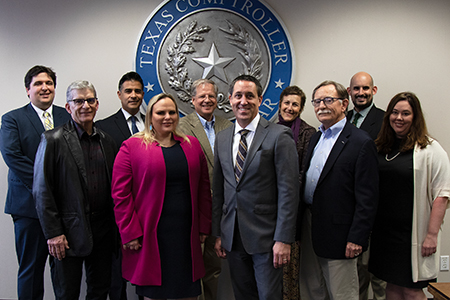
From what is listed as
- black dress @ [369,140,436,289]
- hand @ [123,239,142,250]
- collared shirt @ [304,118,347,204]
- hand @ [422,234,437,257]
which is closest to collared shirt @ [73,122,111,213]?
hand @ [123,239,142,250]

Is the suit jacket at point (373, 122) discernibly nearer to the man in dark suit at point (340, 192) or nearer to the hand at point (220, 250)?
the man in dark suit at point (340, 192)

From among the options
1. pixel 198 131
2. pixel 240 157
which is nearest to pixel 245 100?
pixel 240 157

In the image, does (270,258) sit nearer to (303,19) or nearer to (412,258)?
(412,258)

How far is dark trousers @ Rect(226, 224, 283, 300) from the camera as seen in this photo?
185cm

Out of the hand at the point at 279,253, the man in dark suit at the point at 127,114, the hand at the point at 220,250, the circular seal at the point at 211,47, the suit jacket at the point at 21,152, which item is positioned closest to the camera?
the hand at the point at 279,253

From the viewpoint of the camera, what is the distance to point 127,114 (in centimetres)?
285

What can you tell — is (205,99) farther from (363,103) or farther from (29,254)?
(29,254)

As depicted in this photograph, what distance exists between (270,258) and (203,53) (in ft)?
7.01

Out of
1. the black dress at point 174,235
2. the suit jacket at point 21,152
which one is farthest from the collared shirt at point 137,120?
the black dress at point 174,235

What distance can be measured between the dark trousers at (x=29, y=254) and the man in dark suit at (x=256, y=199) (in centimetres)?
151

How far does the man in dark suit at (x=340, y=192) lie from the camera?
1.93 metres

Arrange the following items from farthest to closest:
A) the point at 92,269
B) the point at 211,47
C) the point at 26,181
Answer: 1. the point at 211,47
2. the point at 26,181
3. the point at 92,269

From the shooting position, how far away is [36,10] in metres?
3.15

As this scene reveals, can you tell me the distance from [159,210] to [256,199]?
2.01ft
